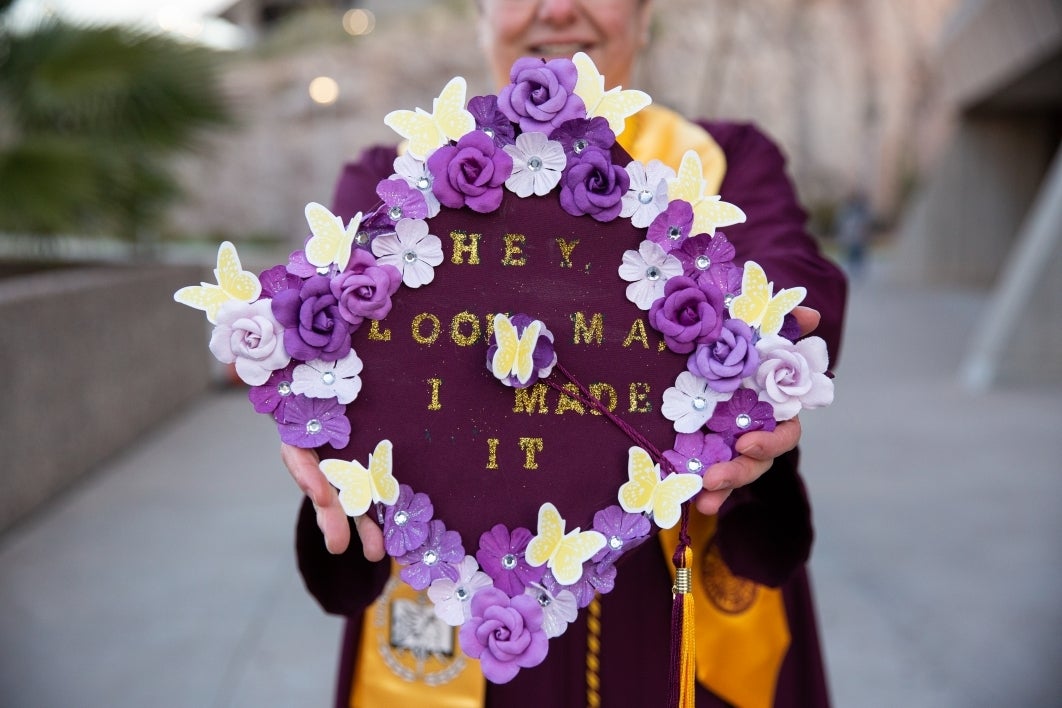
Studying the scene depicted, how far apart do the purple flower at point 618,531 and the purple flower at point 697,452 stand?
80 mm

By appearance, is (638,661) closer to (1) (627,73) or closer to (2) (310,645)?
(1) (627,73)

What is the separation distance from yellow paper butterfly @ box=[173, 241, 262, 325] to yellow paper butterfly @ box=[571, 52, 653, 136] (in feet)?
1.48

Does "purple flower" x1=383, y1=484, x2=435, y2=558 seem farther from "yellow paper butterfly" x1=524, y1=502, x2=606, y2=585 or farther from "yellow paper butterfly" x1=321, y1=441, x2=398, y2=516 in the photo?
"yellow paper butterfly" x1=524, y1=502, x2=606, y2=585

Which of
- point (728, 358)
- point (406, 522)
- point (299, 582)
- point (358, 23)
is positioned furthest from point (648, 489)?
point (358, 23)

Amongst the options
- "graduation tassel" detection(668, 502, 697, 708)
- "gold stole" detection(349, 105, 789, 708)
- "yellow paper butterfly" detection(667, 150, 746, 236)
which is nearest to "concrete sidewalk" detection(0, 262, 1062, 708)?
"gold stole" detection(349, 105, 789, 708)

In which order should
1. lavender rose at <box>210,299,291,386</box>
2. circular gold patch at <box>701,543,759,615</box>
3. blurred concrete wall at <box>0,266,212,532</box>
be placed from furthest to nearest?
blurred concrete wall at <box>0,266,212,532</box> < circular gold patch at <box>701,543,759,615</box> < lavender rose at <box>210,299,291,386</box>

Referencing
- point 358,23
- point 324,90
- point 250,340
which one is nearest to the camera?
point 250,340

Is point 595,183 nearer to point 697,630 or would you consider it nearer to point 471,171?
point 471,171

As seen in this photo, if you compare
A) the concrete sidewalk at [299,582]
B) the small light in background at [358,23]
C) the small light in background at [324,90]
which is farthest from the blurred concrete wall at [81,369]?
the small light in background at [358,23]

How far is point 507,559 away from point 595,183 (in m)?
0.47

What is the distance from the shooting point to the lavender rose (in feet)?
3.64

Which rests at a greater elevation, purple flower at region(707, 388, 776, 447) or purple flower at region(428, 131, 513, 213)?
purple flower at region(428, 131, 513, 213)

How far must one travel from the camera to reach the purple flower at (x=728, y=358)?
1.14 meters

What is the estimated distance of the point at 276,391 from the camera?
1.15 meters
